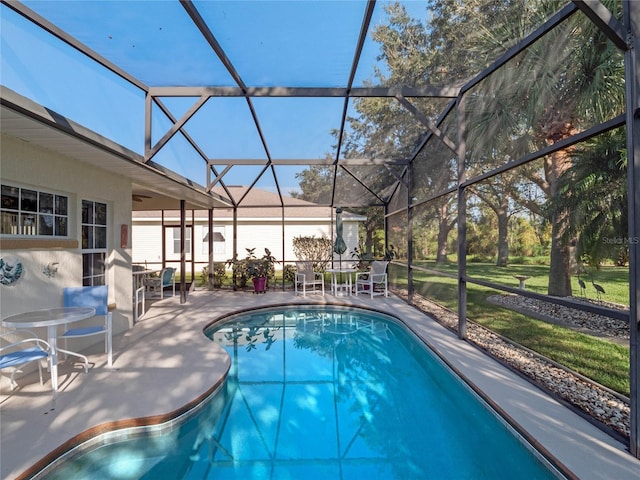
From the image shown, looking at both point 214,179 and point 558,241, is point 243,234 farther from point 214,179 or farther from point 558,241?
point 558,241

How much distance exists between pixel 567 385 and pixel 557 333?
2630 mm

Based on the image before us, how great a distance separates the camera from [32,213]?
4086mm

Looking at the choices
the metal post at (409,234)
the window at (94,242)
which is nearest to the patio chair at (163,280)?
the window at (94,242)

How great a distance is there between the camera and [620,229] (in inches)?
183

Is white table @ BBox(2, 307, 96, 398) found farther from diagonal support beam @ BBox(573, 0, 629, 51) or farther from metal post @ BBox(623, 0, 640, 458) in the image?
diagonal support beam @ BBox(573, 0, 629, 51)

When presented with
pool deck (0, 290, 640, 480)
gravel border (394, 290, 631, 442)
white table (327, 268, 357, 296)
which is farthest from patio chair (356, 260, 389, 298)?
pool deck (0, 290, 640, 480)

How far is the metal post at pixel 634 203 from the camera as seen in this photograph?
2400 mm

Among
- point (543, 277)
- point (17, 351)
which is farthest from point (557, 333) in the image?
point (17, 351)

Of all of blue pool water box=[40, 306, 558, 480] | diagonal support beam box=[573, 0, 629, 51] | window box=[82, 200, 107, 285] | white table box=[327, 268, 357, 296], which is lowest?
blue pool water box=[40, 306, 558, 480]

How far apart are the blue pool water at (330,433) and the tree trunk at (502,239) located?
4393 mm

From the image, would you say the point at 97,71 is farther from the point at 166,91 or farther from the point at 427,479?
the point at 427,479

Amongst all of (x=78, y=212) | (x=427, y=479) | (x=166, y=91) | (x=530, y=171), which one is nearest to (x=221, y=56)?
(x=166, y=91)

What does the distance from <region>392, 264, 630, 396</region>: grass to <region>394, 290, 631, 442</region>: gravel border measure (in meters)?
0.23

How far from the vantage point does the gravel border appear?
10.1ft
